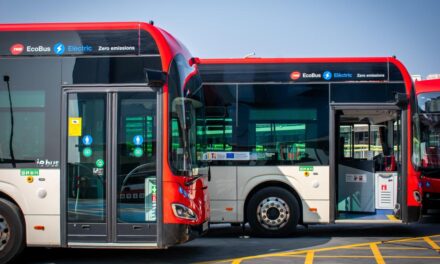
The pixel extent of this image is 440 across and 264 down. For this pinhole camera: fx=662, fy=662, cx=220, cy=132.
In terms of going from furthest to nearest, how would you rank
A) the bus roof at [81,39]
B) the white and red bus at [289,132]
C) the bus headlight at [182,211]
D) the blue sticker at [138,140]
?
the white and red bus at [289,132] → the bus roof at [81,39] → the blue sticker at [138,140] → the bus headlight at [182,211]

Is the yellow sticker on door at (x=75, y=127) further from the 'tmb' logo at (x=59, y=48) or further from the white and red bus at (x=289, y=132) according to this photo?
the white and red bus at (x=289, y=132)

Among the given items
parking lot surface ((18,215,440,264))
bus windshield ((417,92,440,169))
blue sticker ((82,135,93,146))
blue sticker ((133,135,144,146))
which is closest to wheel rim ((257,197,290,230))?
parking lot surface ((18,215,440,264))

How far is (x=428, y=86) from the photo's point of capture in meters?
16.3

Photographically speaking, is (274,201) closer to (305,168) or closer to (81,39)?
(305,168)

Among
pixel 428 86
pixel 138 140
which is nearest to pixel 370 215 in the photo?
pixel 428 86

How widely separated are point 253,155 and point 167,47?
12.0ft

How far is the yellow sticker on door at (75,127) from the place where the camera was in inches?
368

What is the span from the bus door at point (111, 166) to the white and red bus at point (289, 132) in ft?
10.8

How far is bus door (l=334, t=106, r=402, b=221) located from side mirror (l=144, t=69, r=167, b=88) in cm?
472

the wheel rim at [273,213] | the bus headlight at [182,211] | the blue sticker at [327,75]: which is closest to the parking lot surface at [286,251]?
the wheel rim at [273,213]

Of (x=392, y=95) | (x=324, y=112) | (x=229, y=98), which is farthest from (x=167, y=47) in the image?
(x=392, y=95)

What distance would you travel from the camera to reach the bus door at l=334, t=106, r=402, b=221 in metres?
13.1

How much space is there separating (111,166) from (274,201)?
4174 mm

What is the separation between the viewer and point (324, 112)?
12438 mm
